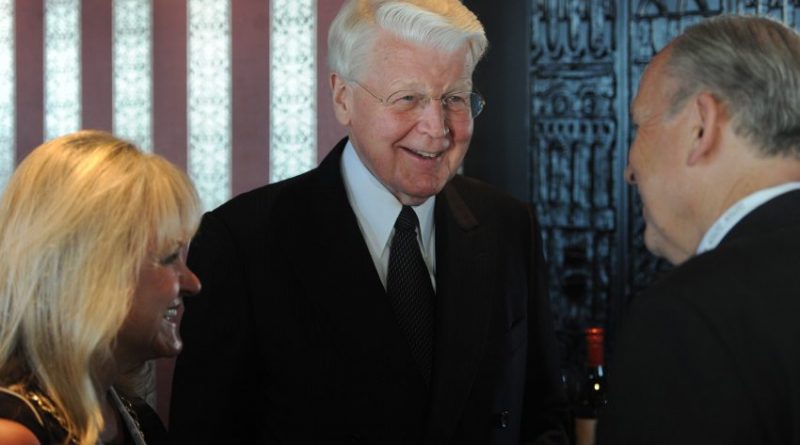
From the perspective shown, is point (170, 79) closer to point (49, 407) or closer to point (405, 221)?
point (405, 221)

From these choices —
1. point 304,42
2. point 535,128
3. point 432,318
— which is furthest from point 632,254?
point 432,318

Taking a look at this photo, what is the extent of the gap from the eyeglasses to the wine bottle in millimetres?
744

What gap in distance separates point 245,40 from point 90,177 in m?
2.82

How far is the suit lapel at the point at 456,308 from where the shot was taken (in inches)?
82.7

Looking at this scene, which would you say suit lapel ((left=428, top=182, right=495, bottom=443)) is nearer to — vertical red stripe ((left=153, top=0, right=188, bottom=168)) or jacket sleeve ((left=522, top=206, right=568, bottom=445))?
jacket sleeve ((left=522, top=206, right=568, bottom=445))

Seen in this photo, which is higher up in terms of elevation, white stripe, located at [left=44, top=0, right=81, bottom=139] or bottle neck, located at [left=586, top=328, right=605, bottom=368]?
white stripe, located at [left=44, top=0, right=81, bottom=139]

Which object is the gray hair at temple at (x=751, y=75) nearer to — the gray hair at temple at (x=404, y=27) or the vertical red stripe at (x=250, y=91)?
the gray hair at temple at (x=404, y=27)

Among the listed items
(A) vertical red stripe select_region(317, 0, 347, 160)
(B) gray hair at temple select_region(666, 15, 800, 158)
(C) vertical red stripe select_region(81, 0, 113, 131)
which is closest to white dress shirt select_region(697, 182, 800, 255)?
(B) gray hair at temple select_region(666, 15, 800, 158)

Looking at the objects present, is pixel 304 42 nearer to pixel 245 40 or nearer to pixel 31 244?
pixel 245 40

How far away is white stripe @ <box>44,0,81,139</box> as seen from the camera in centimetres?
460

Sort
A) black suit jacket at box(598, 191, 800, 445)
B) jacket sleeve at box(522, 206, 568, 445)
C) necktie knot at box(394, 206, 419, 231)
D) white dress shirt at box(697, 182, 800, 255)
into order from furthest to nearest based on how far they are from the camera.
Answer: jacket sleeve at box(522, 206, 568, 445), necktie knot at box(394, 206, 419, 231), white dress shirt at box(697, 182, 800, 255), black suit jacket at box(598, 191, 800, 445)

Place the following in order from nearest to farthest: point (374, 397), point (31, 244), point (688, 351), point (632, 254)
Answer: point (688, 351) < point (31, 244) < point (374, 397) < point (632, 254)

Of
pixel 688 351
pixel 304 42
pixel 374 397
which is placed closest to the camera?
pixel 688 351

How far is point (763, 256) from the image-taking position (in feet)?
4.09
